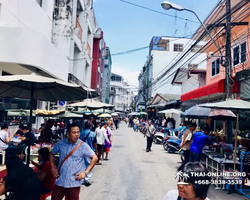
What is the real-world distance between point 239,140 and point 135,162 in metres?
5.04

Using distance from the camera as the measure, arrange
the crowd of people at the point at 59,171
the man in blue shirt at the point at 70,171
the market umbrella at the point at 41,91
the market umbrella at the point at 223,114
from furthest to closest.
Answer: the market umbrella at the point at 223,114, the market umbrella at the point at 41,91, the man in blue shirt at the point at 70,171, the crowd of people at the point at 59,171

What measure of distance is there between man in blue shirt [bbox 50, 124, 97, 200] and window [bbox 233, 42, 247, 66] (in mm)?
11097

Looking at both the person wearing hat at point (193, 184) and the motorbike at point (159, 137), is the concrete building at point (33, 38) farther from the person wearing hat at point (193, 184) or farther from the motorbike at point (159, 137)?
the person wearing hat at point (193, 184)

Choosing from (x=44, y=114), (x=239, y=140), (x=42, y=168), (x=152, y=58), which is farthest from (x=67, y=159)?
(x=152, y=58)

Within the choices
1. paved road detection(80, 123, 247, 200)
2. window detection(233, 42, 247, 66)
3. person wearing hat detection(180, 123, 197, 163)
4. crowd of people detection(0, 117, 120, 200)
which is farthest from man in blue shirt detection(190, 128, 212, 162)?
window detection(233, 42, 247, 66)

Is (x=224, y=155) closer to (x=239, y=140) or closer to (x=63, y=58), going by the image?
(x=239, y=140)

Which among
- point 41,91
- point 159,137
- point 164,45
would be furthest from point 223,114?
point 164,45

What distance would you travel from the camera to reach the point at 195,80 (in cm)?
2205

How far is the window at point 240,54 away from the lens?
11831mm

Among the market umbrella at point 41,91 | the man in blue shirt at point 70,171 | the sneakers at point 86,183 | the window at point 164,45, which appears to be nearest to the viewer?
the man in blue shirt at point 70,171

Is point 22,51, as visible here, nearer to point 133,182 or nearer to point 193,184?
point 133,182

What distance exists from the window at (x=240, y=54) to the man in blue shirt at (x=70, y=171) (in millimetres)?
11097

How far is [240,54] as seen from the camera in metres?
12.2

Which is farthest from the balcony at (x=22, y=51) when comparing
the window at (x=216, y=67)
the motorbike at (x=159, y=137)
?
the window at (x=216, y=67)
